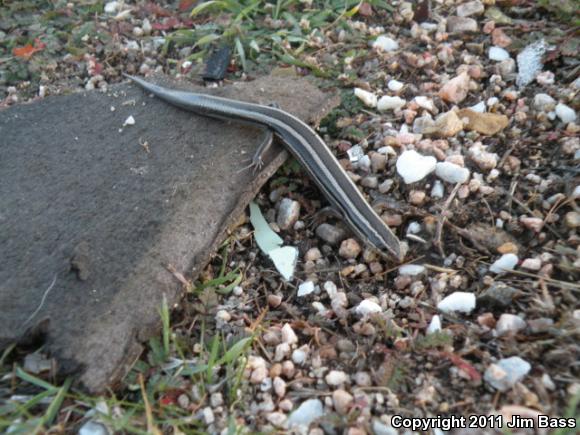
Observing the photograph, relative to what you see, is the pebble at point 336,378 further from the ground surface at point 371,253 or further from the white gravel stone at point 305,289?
the white gravel stone at point 305,289

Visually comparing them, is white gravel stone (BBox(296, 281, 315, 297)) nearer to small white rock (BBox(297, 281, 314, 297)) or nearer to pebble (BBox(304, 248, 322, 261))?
small white rock (BBox(297, 281, 314, 297))

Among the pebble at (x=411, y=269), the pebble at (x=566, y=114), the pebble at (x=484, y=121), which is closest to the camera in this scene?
the pebble at (x=411, y=269)

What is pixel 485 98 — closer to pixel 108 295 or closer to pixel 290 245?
pixel 290 245

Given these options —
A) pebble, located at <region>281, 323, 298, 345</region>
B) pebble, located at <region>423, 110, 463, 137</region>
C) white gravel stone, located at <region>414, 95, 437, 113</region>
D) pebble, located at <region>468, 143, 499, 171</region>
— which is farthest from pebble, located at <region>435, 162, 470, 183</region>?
pebble, located at <region>281, 323, 298, 345</region>

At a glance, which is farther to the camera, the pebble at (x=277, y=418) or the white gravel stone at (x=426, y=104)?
the white gravel stone at (x=426, y=104)

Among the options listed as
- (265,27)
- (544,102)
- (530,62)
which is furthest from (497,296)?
(265,27)

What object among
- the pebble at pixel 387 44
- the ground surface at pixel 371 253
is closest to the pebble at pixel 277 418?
the ground surface at pixel 371 253

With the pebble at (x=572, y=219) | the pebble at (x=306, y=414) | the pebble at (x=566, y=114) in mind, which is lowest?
the pebble at (x=306, y=414)
